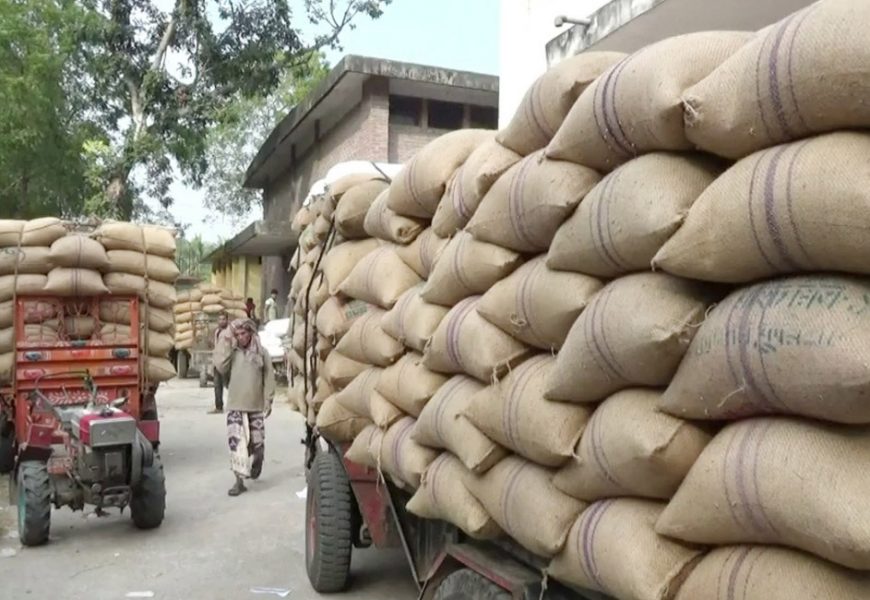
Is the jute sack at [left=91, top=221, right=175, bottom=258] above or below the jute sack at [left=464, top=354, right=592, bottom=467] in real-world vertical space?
above

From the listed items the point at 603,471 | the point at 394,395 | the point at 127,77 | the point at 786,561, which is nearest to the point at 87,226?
the point at 394,395

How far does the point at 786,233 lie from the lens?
1657 millimetres

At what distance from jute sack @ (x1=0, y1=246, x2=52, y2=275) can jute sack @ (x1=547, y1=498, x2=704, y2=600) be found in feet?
21.1

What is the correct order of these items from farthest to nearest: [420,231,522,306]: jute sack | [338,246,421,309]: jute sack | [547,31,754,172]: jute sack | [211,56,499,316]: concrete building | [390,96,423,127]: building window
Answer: [390,96,423,127]: building window, [211,56,499,316]: concrete building, [338,246,421,309]: jute sack, [420,231,522,306]: jute sack, [547,31,754,172]: jute sack

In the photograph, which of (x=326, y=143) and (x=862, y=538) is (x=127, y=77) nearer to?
(x=326, y=143)

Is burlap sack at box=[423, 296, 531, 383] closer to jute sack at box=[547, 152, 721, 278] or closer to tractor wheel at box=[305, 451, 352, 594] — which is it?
jute sack at box=[547, 152, 721, 278]

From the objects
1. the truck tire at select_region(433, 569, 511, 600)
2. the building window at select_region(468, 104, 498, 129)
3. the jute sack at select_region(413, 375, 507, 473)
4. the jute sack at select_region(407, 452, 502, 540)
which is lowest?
the truck tire at select_region(433, 569, 511, 600)

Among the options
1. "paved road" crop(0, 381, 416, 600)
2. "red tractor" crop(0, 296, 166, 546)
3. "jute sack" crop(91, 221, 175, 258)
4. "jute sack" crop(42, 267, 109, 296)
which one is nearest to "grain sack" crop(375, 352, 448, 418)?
"paved road" crop(0, 381, 416, 600)

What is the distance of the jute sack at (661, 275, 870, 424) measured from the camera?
5.03ft

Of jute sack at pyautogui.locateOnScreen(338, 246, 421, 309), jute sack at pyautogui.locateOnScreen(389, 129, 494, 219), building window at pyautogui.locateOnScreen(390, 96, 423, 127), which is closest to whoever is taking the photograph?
jute sack at pyautogui.locateOnScreen(389, 129, 494, 219)

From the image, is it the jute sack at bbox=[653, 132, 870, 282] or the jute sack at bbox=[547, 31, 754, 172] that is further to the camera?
the jute sack at bbox=[547, 31, 754, 172]

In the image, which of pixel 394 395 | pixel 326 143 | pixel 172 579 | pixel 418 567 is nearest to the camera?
pixel 394 395

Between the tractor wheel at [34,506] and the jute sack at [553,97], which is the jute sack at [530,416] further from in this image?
the tractor wheel at [34,506]

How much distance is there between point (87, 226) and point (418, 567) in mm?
5544
